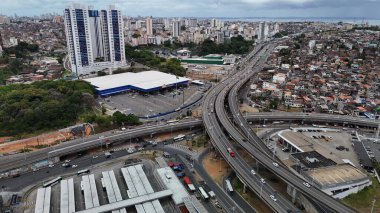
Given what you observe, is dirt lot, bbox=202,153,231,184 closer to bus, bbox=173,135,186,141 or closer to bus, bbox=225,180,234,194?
bus, bbox=225,180,234,194

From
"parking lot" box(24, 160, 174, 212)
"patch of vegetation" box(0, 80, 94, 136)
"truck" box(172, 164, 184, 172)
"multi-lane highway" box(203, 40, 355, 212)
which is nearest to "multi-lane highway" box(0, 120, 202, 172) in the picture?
"multi-lane highway" box(203, 40, 355, 212)

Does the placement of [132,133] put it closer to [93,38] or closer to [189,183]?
[189,183]

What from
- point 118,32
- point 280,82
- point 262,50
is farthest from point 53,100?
point 262,50

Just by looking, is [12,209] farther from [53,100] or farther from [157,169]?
[53,100]

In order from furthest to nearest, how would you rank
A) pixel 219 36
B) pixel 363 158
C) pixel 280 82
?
pixel 219 36
pixel 280 82
pixel 363 158

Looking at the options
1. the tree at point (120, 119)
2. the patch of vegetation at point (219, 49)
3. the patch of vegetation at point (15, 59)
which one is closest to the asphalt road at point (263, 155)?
the tree at point (120, 119)

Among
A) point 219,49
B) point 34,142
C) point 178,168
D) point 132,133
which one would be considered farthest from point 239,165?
point 219,49
